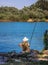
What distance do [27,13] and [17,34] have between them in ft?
1.40

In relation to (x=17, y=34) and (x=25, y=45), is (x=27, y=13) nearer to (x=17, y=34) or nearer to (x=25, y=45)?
(x=17, y=34)

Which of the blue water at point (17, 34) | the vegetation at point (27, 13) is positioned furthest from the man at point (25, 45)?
the vegetation at point (27, 13)

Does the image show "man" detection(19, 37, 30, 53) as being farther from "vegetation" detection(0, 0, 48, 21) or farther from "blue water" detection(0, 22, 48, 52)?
"vegetation" detection(0, 0, 48, 21)

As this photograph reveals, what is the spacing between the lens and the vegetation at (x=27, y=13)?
4.45 metres

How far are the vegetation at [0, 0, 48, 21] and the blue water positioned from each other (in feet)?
0.39

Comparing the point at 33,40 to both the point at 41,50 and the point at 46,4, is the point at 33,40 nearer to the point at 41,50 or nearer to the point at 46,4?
the point at 41,50

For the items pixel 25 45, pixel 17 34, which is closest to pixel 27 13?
pixel 17 34

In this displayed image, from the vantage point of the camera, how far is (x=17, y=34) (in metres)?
4.68

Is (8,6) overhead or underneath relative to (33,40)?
overhead

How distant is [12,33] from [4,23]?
0.26 meters

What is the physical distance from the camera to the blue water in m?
4.58

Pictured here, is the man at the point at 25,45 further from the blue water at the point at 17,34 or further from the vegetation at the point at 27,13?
the vegetation at the point at 27,13

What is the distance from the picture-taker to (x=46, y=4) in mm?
4574

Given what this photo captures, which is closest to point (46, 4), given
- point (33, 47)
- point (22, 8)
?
point (22, 8)
